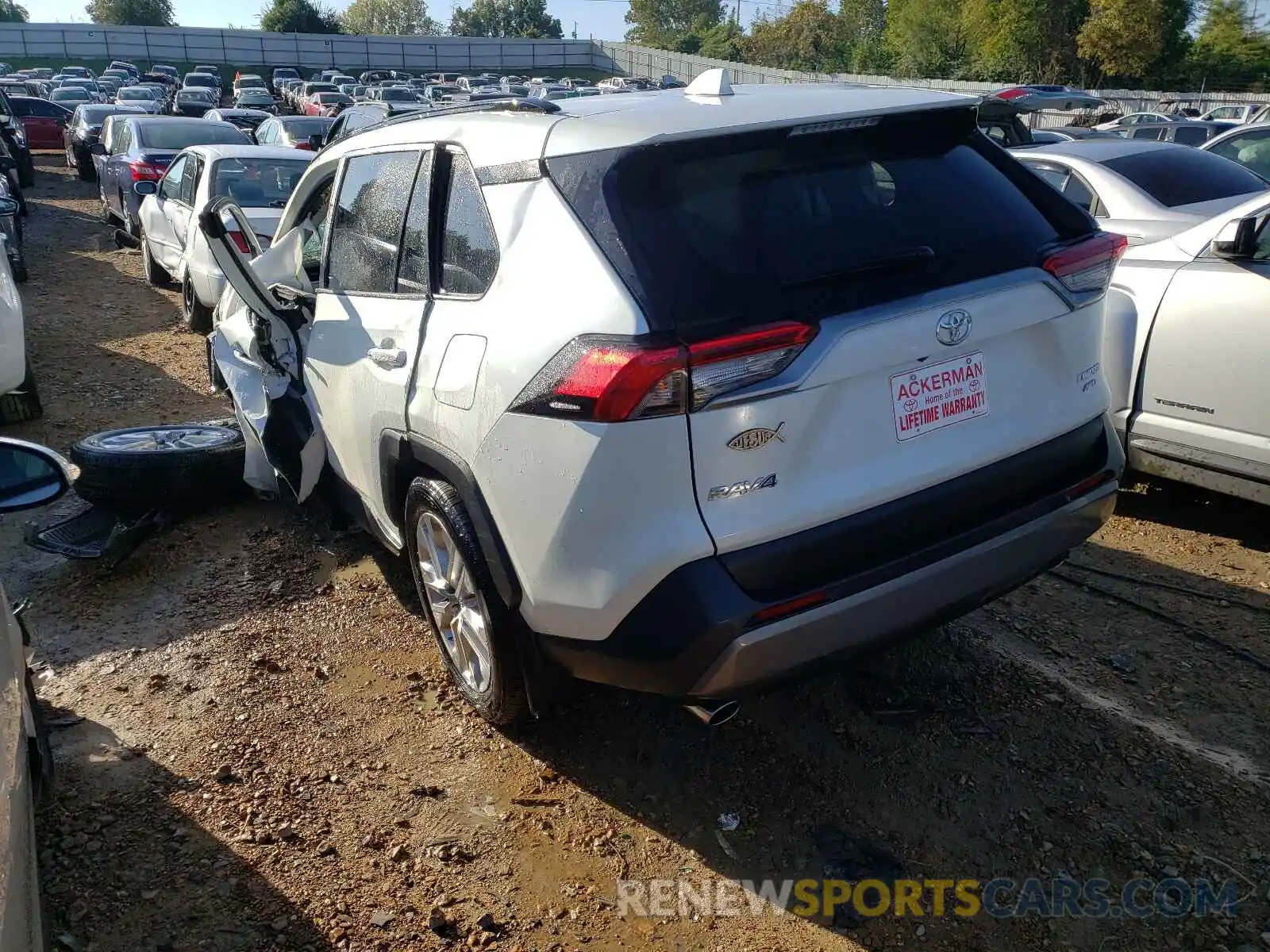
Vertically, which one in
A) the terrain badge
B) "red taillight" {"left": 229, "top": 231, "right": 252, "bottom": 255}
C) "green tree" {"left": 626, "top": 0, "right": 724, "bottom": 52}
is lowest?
"red taillight" {"left": 229, "top": 231, "right": 252, "bottom": 255}

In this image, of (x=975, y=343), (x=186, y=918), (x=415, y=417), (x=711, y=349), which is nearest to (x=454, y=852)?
(x=186, y=918)

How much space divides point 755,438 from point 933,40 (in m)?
68.5

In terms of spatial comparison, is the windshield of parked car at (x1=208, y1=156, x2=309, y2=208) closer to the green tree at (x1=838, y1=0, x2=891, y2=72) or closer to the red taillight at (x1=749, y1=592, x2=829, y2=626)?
the red taillight at (x1=749, y1=592, x2=829, y2=626)

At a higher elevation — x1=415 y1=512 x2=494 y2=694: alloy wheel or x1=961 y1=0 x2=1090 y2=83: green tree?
x1=961 y1=0 x2=1090 y2=83: green tree

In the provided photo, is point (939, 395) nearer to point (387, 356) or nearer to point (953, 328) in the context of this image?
point (953, 328)

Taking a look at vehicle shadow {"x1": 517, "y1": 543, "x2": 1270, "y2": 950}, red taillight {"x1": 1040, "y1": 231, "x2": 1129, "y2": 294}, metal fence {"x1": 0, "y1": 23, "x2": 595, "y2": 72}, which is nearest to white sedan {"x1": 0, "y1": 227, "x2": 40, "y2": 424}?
vehicle shadow {"x1": 517, "y1": 543, "x2": 1270, "y2": 950}

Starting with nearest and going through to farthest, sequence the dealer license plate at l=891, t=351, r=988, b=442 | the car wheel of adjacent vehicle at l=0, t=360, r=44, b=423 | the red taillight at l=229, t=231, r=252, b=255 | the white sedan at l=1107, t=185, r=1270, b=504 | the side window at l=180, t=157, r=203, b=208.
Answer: the dealer license plate at l=891, t=351, r=988, b=442 → the white sedan at l=1107, t=185, r=1270, b=504 → the car wheel of adjacent vehicle at l=0, t=360, r=44, b=423 → the red taillight at l=229, t=231, r=252, b=255 → the side window at l=180, t=157, r=203, b=208

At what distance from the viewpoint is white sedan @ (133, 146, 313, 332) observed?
8.49 m

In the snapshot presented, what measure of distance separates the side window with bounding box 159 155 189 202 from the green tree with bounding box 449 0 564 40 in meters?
104

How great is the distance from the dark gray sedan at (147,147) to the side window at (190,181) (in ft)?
8.04

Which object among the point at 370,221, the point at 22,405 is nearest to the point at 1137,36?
the point at 22,405

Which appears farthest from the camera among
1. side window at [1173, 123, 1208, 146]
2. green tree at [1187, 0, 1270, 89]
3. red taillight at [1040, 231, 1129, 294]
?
green tree at [1187, 0, 1270, 89]

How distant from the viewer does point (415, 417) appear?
3.21m

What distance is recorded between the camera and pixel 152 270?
440 inches
